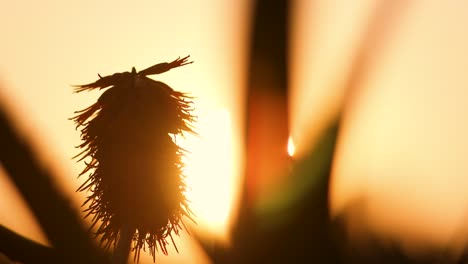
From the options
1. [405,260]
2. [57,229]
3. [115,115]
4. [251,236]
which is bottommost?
[405,260]

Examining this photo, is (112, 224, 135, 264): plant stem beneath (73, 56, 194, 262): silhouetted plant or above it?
beneath

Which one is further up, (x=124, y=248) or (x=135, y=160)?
(x=135, y=160)

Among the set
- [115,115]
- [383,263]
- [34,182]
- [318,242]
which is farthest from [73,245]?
[383,263]

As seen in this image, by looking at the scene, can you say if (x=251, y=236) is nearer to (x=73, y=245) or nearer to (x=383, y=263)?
(x=383, y=263)

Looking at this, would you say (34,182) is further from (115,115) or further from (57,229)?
(115,115)

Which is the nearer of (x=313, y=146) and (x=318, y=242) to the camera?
(x=318, y=242)

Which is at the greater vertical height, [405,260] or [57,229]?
[57,229]

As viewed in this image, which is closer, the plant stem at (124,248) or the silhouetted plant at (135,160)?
the plant stem at (124,248)

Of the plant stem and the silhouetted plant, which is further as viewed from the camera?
the silhouetted plant

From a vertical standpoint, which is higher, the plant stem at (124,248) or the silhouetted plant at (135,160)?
the silhouetted plant at (135,160)
